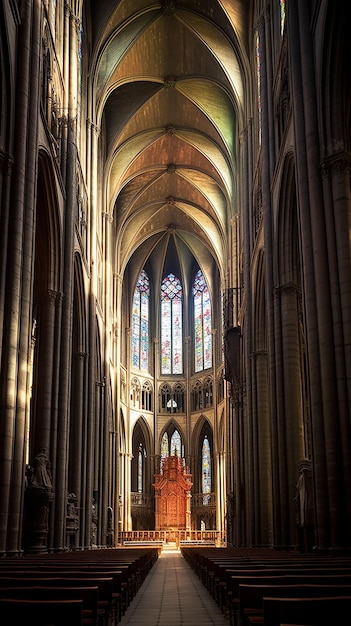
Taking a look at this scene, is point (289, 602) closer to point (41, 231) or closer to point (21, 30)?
point (21, 30)

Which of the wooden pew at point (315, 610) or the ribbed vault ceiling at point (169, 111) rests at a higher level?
the ribbed vault ceiling at point (169, 111)

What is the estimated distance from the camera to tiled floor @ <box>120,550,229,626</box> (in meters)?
7.99

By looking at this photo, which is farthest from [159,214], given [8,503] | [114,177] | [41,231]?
[8,503]

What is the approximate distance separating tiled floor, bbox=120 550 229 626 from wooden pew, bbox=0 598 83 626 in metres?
3.80

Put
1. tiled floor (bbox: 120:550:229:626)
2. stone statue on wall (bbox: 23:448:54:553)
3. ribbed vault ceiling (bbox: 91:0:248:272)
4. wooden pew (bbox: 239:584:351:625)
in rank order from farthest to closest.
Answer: ribbed vault ceiling (bbox: 91:0:248:272)
stone statue on wall (bbox: 23:448:54:553)
tiled floor (bbox: 120:550:229:626)
wooden pew (bbox: 239:584:351:625)

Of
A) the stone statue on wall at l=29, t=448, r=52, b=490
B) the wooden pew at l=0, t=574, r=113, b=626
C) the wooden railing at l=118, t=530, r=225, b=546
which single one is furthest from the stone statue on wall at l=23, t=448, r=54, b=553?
the wooden railing at l=118, t=530, r=225, b=546

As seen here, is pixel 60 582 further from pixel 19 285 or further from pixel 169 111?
pixel 169 111

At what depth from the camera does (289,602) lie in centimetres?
385

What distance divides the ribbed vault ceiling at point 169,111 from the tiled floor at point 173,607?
23.1m

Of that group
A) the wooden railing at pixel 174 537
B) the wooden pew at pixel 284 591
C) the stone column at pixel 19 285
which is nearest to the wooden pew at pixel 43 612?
the wooden pew at pixel 284 591

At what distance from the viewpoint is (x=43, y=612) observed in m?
3.95

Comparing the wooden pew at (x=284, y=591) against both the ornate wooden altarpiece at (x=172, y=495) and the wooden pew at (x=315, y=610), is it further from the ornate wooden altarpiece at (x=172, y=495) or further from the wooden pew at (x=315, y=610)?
the ornate wooden altarpiece at (x=172, y=495)

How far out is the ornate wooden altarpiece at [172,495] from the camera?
4900cm

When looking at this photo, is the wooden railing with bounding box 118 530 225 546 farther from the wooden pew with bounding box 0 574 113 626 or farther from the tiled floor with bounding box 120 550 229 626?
the wooden pew with bounding box 0 574 113 626
